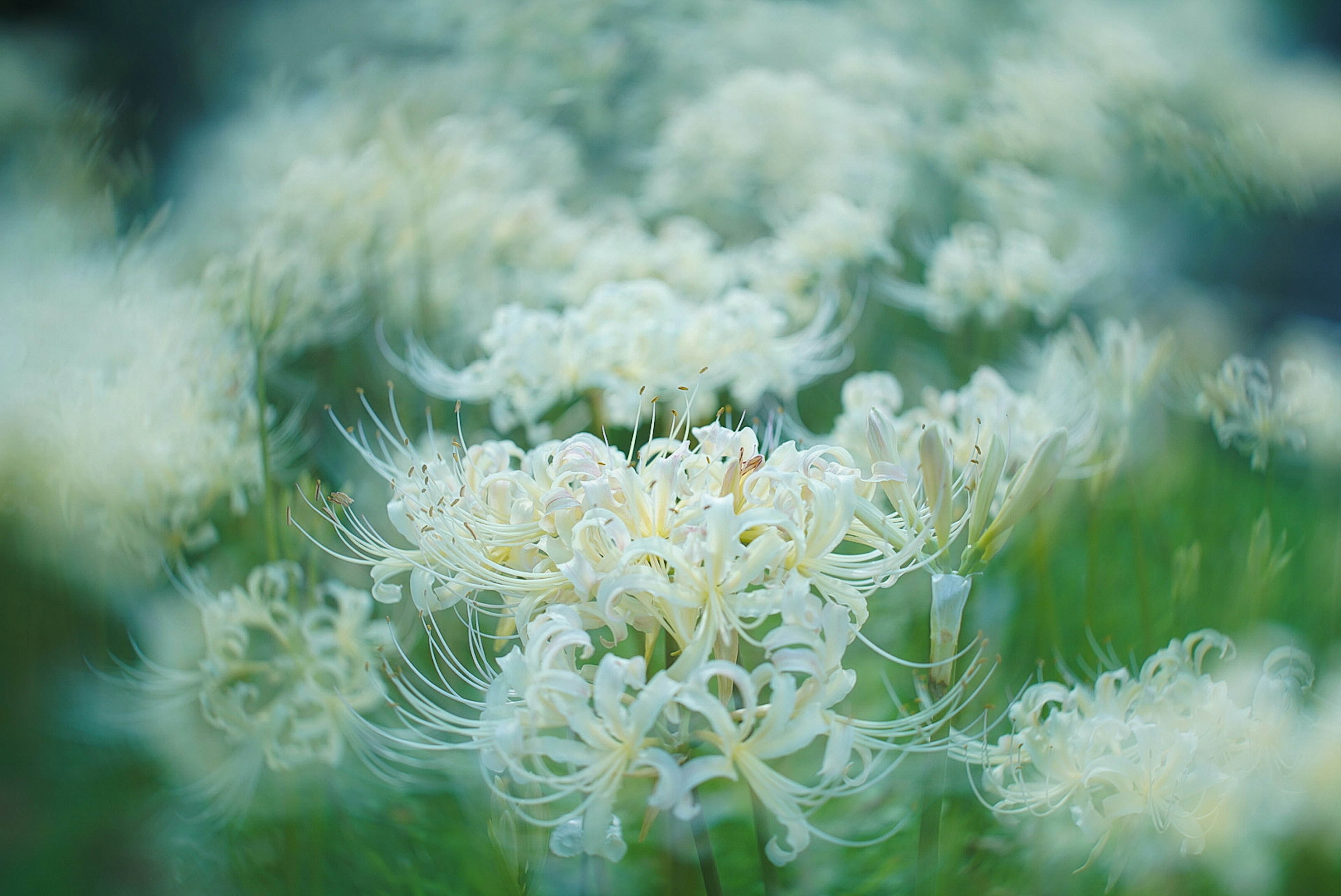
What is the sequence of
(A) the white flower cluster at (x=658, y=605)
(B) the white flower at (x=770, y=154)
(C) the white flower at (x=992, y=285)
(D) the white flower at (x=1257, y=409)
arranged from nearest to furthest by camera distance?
1. (A) the white flower cluster at (x=658, y=605)
2. (D) the white flower at (x=1257, y=409)
3. (C) the white flower at (x=992, y=285)
4. (B) the white flower at (x=770, y=154)

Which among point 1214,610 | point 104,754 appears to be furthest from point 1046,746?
point 104,754

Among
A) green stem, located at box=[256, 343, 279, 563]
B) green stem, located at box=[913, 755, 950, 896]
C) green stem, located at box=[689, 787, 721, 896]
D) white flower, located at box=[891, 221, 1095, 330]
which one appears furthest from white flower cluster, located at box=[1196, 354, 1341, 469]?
green stem, located at box=[256, 343, 279, 563]

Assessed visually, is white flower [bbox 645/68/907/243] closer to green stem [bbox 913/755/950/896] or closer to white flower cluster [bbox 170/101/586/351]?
white flower cluster [bbox 170/101/586/351]

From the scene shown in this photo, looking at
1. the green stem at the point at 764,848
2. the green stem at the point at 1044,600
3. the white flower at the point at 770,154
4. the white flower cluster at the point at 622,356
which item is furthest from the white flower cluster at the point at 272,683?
the white flower at the point at 770,154

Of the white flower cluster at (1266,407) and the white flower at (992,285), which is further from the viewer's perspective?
the white flower at (992,285)

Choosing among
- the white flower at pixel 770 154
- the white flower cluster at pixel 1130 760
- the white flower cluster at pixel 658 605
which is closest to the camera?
the white flower cluster at pixel 658 605

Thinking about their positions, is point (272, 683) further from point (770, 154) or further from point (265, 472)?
point (770, 154)

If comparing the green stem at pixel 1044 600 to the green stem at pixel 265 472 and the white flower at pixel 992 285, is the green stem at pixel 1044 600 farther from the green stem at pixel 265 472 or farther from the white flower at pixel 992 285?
the green stem at pixel 265 472

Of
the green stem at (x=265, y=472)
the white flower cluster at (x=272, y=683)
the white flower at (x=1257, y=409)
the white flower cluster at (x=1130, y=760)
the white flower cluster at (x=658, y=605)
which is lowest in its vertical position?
the white flower cluster at (x=272, y=683)
